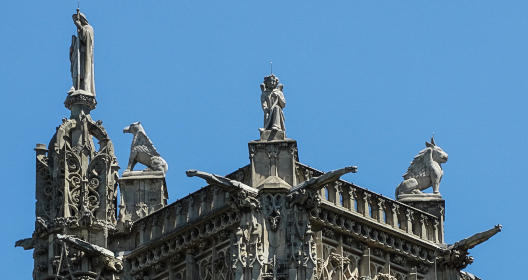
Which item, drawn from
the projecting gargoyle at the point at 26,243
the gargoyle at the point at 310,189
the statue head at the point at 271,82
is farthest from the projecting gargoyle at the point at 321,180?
the projecting gargoyle at the point at 26,243

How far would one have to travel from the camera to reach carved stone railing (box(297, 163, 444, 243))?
93500 mm

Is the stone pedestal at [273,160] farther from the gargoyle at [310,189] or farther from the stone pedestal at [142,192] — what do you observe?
the stone pedestal at [142,192]

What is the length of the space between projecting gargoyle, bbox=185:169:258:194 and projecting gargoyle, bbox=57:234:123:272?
4.68 metres

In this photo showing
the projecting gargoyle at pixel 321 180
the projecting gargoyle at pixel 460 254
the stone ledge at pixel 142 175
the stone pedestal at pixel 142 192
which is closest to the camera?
the projecting gargoyle at pixel 321 180

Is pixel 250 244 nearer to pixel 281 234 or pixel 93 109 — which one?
pixel 281 234

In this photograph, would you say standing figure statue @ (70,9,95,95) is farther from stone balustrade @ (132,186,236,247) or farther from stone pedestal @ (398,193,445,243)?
stone pedestal @ (398,193,445,243)

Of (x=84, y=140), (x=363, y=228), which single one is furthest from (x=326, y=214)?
(x=84, y=140)

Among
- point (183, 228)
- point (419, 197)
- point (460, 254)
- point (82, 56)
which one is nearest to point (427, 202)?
point (419, 197)

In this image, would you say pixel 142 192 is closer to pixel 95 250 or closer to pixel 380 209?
pixel 95 250

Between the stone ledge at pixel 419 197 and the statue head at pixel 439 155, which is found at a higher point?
the statue head at pixel 439 155

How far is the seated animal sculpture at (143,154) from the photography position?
97.8 metres

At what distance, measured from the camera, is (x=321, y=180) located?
298ft

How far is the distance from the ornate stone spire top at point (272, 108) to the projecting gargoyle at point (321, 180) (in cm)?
227

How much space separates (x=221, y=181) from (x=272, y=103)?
368 cm
